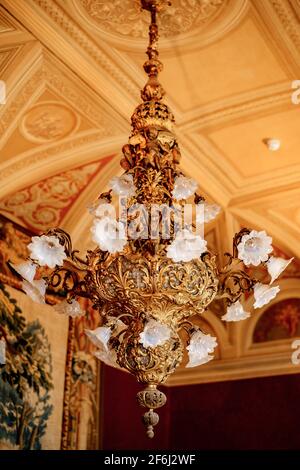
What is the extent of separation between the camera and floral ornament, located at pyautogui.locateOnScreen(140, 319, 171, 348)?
10.7 feet

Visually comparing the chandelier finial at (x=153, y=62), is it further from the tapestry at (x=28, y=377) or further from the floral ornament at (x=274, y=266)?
the tapestry at (x=28, y=377)

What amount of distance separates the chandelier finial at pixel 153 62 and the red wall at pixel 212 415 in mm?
5322

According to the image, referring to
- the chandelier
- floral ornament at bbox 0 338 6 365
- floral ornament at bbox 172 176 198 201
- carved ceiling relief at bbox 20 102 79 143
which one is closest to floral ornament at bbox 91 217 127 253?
the chandelier

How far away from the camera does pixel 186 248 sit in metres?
3.32

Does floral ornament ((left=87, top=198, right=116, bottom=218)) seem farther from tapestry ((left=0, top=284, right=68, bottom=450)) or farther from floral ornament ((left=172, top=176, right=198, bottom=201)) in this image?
tapestry ((left=0, top=284, right=68, bottom=450))

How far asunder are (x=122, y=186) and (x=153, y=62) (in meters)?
1.25

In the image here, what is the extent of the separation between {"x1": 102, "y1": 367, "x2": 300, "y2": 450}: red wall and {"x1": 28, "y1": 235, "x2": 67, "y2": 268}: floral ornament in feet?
17.5

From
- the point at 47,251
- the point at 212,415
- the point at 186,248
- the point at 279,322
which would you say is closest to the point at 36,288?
the point at 47,251

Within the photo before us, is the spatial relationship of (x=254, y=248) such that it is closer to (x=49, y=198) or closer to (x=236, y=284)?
(x=236, y=284)

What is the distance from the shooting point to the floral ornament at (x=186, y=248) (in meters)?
3.31

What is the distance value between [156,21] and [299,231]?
4523 mm

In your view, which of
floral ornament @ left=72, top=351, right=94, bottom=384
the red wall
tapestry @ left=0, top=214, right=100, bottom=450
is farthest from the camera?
the red wall

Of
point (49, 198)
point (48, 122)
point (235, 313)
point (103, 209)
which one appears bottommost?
point (235, 313)

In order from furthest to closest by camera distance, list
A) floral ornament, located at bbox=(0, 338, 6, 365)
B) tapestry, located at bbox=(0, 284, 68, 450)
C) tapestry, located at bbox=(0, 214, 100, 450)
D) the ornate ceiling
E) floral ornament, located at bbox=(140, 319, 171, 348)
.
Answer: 1. tapestry, located at bbox=(0, 214, 100, 450)
2. tapestry, located at bbox=(0, 284, 68, 450)
3. floral ornament, located at bbox=(0, 338, 6, 365)
4. the ornate ceiling
5. floral ornament, located at bbox=(140, 319, 171, 348)
